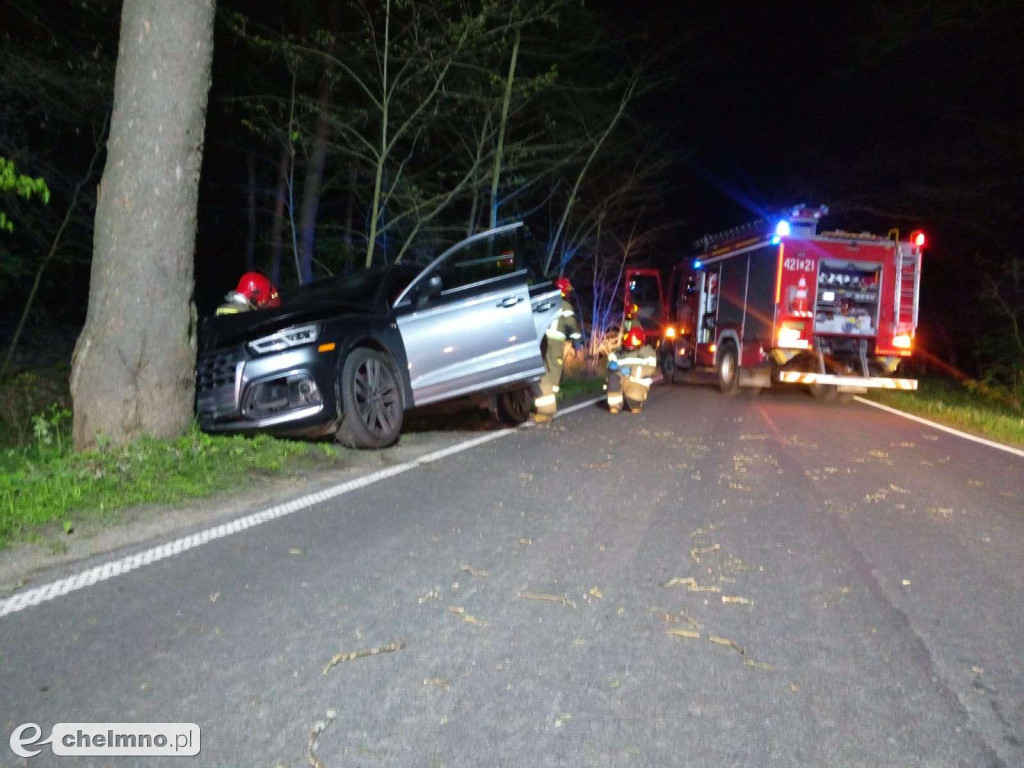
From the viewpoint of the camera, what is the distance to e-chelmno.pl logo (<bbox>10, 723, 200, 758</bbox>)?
126 inches

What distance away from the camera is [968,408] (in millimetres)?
17719

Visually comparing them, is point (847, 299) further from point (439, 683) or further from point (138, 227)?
point (439, 683)

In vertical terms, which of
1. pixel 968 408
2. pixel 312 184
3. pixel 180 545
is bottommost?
pixel 968 408

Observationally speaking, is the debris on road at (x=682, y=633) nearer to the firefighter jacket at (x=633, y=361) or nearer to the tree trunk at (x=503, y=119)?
the firefighter jacket at (x=633, y=361)

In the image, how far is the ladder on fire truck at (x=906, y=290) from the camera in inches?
686

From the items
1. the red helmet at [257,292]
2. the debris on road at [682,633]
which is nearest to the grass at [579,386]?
the red helmet at [257,292]

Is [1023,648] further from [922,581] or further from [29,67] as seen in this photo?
[29,67]

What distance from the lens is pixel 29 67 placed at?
514 inches

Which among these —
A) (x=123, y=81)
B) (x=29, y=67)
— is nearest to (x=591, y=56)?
(x=29, y=67)

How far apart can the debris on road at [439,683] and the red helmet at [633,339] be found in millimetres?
10110

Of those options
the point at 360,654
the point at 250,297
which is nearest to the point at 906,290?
the point at 250,297

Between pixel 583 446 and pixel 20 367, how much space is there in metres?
12.2

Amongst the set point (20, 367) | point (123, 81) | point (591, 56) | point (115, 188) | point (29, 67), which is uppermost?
point (591, 56)

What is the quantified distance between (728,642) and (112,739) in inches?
101
